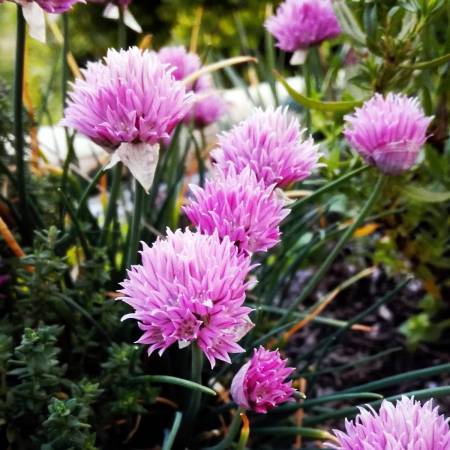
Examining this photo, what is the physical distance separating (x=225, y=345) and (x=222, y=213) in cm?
12

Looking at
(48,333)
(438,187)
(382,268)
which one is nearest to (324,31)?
(438,187)

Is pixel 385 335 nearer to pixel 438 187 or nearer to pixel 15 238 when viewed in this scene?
pixel 438 187

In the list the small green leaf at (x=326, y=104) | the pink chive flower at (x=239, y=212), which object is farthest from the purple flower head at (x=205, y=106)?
the pink chive flower at (x=239, y=212)

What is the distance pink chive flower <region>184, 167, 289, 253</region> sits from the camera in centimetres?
68

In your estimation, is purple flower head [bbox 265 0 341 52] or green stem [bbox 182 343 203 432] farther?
purple flower head [bbox 265 0 341 52]

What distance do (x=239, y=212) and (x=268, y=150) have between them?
13 cm

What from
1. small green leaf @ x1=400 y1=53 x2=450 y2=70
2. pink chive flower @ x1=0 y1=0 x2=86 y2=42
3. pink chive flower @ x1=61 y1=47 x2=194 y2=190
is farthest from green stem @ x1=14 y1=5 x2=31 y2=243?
small green leaf @ x1=400 y1=53 x2=450 y2=70

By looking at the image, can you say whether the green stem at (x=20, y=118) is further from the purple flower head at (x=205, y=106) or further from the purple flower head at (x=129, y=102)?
the purple flower head at (x=205, y=106)

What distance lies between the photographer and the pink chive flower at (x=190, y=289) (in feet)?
1.99

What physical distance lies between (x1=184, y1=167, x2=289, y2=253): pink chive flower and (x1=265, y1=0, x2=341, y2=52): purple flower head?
47cm

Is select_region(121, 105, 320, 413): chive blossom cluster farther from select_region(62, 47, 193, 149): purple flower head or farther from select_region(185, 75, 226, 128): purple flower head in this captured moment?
select_region(185, 75, 226, 128): purple flower head

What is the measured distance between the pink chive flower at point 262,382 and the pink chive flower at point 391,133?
267 millimetres

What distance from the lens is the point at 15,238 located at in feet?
3.33

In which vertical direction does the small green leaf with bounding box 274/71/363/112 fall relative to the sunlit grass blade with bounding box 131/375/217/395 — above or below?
above
